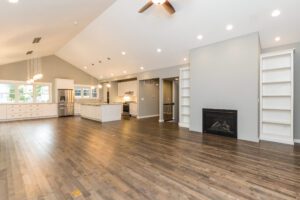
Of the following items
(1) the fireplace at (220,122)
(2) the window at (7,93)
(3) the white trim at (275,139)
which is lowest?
(3) the white trim at (275,139)

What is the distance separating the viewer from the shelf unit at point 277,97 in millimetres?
4465

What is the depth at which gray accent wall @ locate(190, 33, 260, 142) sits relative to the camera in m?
4.63

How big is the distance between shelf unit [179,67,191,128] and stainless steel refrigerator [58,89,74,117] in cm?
820

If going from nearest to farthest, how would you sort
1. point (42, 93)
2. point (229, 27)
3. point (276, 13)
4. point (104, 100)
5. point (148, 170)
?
1. point (148, 170)
2. point (276, 13)
3. point (229, 27)
4. point (42, 93)
5. point (104, 100)

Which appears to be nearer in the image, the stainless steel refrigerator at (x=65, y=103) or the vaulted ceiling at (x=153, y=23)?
the vaulted ceiling at (x=153, y=23)

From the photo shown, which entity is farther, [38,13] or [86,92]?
[86,92]

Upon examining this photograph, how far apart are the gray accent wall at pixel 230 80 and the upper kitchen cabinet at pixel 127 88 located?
5692 millimetres

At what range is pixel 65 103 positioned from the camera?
36.1ft

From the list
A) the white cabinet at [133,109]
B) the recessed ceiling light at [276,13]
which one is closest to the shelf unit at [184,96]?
the recessed ceiling light at [276,13]

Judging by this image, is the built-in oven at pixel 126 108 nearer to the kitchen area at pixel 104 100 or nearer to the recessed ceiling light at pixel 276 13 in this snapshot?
the kitchen area at pixel 104 100

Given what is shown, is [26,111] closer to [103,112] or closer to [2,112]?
[2,112]

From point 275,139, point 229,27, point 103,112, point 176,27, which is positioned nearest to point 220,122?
point 275,139

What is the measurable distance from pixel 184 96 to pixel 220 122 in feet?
6.32

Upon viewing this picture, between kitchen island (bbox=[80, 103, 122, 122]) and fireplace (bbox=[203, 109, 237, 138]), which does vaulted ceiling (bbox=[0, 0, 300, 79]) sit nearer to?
fireplace (bbox=[203, 109, 237, 138])
